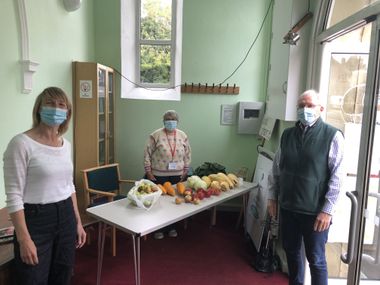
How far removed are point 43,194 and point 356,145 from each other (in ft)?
6.74

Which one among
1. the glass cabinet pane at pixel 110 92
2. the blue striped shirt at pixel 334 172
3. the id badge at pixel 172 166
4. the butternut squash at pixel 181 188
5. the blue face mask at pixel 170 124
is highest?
the glass cabinet pane at pixel 110 92

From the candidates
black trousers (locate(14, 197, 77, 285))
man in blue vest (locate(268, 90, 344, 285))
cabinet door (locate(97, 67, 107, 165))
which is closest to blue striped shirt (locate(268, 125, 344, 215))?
man in blue vest (locate(268, 90, 344, 285))

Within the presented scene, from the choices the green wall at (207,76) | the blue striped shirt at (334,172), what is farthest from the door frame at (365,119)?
the green wall at (207,76)

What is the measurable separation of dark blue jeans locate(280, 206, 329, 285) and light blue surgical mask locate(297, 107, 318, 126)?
60 centimetres

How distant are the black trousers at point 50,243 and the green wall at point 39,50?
109 centimetres

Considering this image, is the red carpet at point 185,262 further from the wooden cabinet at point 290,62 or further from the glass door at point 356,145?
the wooden cabinet at point 290,62

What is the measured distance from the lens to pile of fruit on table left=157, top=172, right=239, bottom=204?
2.66m

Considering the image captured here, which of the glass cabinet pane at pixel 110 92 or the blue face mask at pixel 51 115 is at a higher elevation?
the glass cabinet pane at pixel 110 92

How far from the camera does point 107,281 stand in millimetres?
2598

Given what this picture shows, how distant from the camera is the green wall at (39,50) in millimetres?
2371

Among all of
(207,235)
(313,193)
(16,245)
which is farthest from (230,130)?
(16,245)

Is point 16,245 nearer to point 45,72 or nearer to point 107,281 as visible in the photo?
point 107,281

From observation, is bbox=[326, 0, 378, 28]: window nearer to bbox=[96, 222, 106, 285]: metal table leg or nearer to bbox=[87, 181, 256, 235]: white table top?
bbox=[87, 181, 256, 235]: white table top

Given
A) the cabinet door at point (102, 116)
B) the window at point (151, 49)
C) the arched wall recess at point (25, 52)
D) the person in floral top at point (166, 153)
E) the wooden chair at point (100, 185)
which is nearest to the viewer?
the arched wall recess at point (25, 52)
